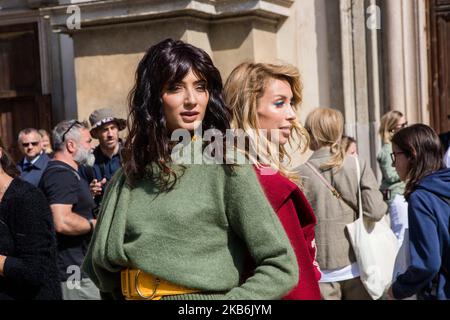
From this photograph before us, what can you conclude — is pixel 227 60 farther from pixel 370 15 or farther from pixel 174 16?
pixel 370 15

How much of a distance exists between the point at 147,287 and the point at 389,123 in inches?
240

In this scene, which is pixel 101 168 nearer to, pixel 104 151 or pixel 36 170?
pixel 104 151

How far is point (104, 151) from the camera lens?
23.6ft

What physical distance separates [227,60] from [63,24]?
149 cm

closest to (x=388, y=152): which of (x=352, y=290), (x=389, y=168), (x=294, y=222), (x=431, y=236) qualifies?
(x=389, y=168)

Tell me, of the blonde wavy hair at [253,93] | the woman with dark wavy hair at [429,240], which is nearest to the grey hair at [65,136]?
the woman with dark wavy hair at [429,240]

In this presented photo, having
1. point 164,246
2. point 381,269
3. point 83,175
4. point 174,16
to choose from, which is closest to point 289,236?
point 164,246

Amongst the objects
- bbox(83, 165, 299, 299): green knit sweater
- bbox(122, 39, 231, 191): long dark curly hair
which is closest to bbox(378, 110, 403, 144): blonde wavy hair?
bbox(122, 39, 231, 191): long dark curly hair

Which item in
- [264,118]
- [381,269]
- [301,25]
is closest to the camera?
[264,118]

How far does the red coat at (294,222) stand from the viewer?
9.78 ft

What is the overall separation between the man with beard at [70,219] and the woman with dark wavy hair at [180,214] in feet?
10.6

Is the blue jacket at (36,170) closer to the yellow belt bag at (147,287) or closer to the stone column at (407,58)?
the stone column at (407,58)

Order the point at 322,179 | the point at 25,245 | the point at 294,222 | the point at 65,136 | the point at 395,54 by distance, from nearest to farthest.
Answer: the point at 294,222
the point at 25,245
the point at 322,179
the point at 65,136
the point at 395,54

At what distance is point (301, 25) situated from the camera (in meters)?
9.55
